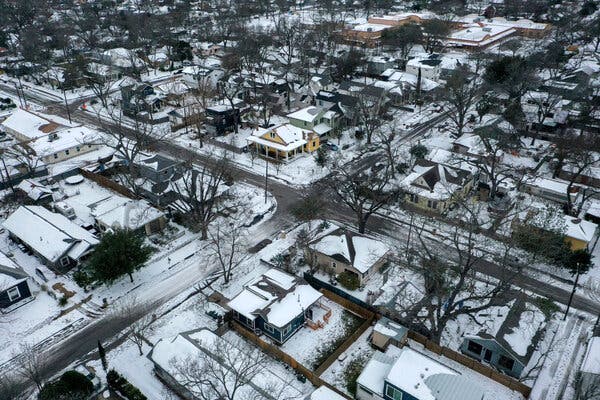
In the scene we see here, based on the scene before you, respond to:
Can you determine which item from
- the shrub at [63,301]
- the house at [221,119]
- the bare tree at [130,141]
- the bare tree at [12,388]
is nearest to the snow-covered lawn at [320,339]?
the bare tree at [12,388]

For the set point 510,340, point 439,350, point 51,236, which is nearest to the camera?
point 510,340

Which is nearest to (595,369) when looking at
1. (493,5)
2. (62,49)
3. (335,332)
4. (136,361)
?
(335,332)

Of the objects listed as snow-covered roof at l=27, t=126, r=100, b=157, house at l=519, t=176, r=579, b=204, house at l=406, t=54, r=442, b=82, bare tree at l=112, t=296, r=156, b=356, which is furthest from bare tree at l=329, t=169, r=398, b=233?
house at l=406, t=54, r=442, b=82

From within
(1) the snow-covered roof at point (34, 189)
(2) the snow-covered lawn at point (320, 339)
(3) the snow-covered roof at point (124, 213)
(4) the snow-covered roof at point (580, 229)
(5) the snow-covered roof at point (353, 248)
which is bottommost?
(2) the snow-covered lawn at point (320, 339)

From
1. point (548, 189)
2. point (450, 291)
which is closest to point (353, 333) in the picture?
point (450, 291)

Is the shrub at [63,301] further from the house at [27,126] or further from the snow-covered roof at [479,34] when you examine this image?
the snow-covered roof at [479,34]

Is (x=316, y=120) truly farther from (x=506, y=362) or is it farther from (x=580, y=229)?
(x=506, y=362)

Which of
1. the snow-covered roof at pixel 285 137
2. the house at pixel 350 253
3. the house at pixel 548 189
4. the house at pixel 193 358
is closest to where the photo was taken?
the house at pixel 193 358

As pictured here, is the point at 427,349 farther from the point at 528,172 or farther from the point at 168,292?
the point at 528,172
